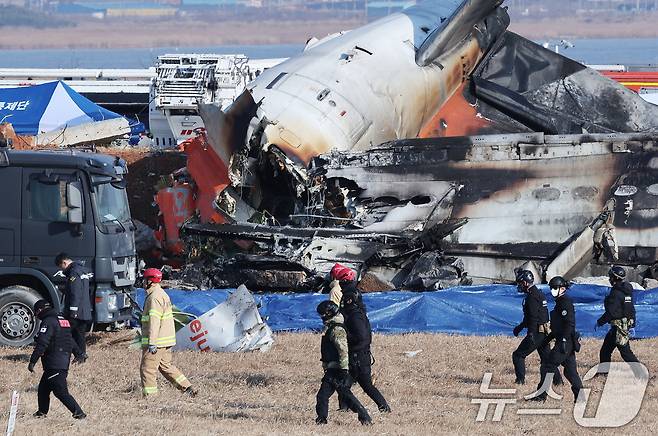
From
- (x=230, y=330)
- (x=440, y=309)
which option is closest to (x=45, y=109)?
(x=440, y=309)

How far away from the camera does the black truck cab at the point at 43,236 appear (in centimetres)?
1670

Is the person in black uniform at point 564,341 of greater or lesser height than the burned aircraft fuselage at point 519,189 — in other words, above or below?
below

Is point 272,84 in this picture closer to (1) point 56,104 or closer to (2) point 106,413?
(2) point 106,413

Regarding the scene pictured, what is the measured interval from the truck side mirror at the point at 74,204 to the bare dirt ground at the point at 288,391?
1.75m

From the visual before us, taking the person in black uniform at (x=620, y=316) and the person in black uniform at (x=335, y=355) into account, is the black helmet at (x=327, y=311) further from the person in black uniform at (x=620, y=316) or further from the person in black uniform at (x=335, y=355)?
the person in black uniform at (x=620, y=316)

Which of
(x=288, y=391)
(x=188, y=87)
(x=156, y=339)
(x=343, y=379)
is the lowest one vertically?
(x=288, y=391)

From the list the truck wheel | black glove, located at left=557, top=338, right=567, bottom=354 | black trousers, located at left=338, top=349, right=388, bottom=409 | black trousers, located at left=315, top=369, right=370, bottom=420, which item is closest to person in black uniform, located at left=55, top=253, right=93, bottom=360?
the truck wheel

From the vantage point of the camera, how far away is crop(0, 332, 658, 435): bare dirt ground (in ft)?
40.1

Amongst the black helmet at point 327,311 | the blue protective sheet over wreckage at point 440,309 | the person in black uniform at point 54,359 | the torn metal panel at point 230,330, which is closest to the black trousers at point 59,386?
the person in black uniform at point 54,359

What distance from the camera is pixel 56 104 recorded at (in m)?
36.3

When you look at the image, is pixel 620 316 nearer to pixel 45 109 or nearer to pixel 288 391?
pixel 288 391

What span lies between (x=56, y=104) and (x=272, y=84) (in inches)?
598

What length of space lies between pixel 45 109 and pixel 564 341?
2500 cm

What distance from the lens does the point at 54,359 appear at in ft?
39.9
